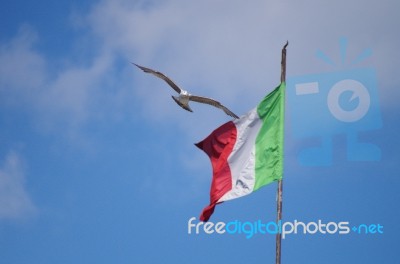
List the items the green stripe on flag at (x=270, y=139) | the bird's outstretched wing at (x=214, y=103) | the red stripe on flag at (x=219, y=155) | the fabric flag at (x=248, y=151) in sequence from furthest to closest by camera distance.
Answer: the bird's outstretched wing at (x=214, y=103), the red stripe on flag at (x=219, y=155), the fabric flag at (x=248, y=151), the green stripe on flag at (x=270, y=139)

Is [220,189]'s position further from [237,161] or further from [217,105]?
[217,105]

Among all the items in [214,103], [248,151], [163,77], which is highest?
[163,77]

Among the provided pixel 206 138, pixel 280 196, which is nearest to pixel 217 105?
pixel 206 138

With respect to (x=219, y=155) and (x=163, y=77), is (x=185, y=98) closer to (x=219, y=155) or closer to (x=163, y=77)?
(x=163, y=77)

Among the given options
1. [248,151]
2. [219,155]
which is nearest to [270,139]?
[248,151]

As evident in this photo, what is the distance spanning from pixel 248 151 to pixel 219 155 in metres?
1.10

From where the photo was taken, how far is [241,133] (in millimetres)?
20281

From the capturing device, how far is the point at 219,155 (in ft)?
67.7

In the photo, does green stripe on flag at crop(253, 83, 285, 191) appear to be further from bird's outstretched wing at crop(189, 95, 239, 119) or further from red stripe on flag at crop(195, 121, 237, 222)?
bird's outstretched wing at crop(189, 95, 239, 119)

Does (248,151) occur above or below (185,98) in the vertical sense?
below

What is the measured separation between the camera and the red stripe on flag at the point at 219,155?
19562 mm

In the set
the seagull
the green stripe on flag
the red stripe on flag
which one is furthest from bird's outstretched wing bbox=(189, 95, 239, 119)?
the green stripe on flag

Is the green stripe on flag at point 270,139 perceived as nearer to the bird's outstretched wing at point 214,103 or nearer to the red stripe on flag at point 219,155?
the red stripe on flag at point 219,155

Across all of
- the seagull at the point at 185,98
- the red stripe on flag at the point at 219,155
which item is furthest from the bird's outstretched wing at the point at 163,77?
the red stripe on flag at the point at 219,155
